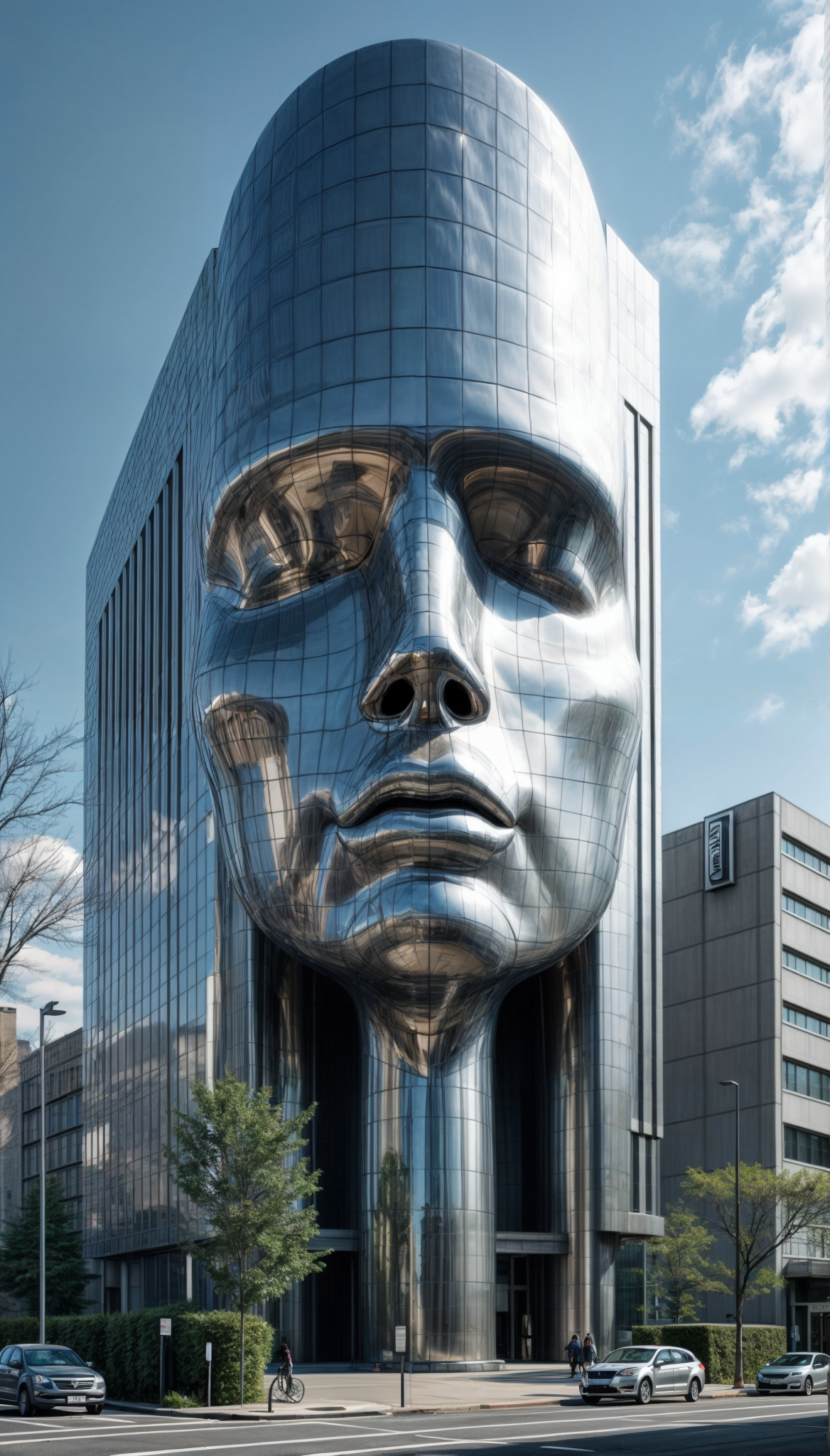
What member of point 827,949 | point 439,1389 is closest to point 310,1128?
point 439,1389

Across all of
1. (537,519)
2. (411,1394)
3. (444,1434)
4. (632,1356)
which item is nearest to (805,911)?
Result: (537,519)

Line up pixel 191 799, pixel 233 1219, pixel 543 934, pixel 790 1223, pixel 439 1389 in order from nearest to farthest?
pixel 233 1219 → pixel 439 1389 → pixel 543 934 → pixel 790 1223 → pixel 191 799

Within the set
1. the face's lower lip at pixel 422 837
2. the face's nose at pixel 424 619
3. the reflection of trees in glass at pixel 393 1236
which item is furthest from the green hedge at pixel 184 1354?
the face's nose at pixel 424 619

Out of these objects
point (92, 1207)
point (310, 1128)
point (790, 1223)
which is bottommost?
point (92, 1207)

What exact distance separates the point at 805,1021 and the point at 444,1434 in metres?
48.3

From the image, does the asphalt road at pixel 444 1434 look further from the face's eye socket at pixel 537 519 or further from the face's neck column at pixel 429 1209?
the face's eye socket at pixel 537 519

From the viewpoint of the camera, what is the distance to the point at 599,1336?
161ft

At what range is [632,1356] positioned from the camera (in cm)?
3494

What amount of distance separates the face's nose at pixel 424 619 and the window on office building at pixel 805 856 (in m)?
29.3

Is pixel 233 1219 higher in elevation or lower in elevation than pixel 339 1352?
higher

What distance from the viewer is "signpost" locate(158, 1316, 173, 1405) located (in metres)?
30.8

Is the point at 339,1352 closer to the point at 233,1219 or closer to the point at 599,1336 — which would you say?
the point at 599,1336

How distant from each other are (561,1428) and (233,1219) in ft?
34.4

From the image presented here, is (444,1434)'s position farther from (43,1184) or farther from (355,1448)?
(43,1184)
